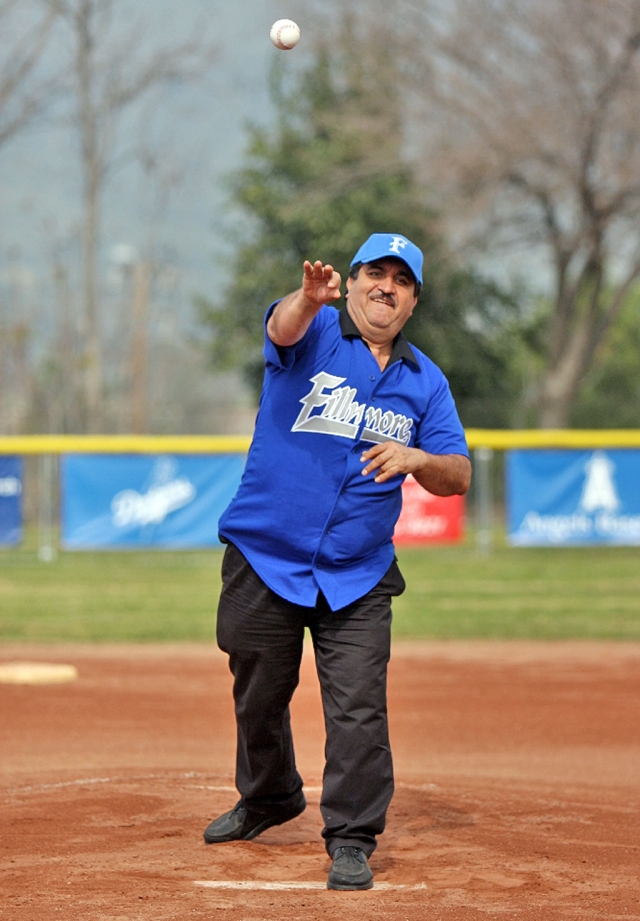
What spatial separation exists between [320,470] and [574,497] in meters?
12.9

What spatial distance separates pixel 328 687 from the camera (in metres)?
4.06

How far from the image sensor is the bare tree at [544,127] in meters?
21.4

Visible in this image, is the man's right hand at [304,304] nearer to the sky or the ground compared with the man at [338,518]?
nearer to the sky

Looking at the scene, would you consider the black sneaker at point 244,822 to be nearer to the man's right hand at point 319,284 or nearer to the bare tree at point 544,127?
the man's right hand at point 319,284

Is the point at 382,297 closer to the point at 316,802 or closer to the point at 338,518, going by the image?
the point at 338,518

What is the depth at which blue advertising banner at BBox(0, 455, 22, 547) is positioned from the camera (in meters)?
17.1

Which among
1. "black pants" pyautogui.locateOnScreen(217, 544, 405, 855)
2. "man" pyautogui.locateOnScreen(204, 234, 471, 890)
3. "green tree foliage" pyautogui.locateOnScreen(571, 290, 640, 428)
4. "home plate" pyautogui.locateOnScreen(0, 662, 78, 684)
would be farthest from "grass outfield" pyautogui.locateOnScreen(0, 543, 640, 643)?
"green tree foliage" pyautogui.locateOnScreen(571, 290, 640, 428)

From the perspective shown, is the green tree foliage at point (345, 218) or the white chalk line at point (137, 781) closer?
the white chalk line at point (137, 781)

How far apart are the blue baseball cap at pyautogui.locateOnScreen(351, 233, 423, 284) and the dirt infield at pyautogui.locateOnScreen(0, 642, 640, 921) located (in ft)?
6.59

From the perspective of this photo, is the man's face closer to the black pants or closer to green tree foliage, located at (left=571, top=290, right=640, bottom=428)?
the black pants

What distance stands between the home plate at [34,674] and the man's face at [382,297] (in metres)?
4.99

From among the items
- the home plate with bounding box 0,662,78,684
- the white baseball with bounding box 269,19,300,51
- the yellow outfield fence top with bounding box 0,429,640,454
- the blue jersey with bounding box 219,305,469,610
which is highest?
the white baseball with bounding box 269,19,300,51

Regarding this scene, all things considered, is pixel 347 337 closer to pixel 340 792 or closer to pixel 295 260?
pixel 340 792

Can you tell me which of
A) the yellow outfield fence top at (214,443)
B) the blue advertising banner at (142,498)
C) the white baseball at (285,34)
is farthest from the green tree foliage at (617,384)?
the white baseball at (285,34)
